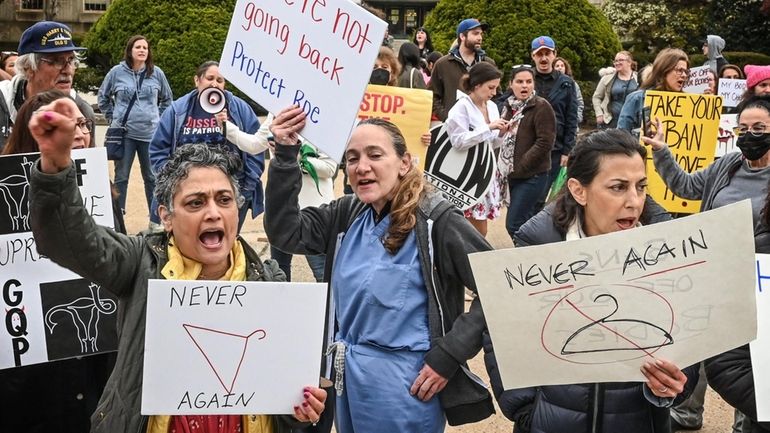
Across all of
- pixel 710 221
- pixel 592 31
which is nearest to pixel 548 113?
pixel 710 221

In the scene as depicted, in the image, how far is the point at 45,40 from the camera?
5547 millimetres

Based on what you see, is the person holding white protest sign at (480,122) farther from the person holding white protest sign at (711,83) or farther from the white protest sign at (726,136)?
the person holding white protest sign at (711,83)

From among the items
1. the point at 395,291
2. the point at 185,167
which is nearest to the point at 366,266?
the point at 395,291

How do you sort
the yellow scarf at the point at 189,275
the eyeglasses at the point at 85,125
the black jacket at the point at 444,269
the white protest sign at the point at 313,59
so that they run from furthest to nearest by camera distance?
the eyeglasses at the point at 85,125 → the white protest sign at the point at 313,59 → the black jacket at the point at 444,269 → the yellow scarf at the point at 189,275

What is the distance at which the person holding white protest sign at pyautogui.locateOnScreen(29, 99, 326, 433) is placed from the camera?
2580 millimetres

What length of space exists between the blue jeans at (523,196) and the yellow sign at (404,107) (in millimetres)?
1538

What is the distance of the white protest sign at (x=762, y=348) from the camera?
290 centimetres

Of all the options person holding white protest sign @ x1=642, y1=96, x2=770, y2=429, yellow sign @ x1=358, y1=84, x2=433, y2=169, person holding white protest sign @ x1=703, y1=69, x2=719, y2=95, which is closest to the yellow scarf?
person holding white protest sign @ x1=642, y1=96, x2=770, y2=429

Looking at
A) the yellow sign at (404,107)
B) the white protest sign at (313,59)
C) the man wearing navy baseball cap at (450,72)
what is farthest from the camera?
the man wearing navy baseball cap at (450,72)

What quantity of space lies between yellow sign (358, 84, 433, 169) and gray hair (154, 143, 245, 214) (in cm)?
406

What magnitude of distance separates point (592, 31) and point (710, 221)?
16945 millimetres

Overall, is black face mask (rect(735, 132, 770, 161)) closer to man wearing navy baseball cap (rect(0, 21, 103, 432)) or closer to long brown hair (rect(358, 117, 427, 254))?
long brown hair (rect(358, 117, 427, 254))

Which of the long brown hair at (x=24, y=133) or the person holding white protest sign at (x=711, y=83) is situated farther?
the person holding white protest sign at (x=711, y=83)

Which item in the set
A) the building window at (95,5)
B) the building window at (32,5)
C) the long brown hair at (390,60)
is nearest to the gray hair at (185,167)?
the long brown hair at (390,60)
